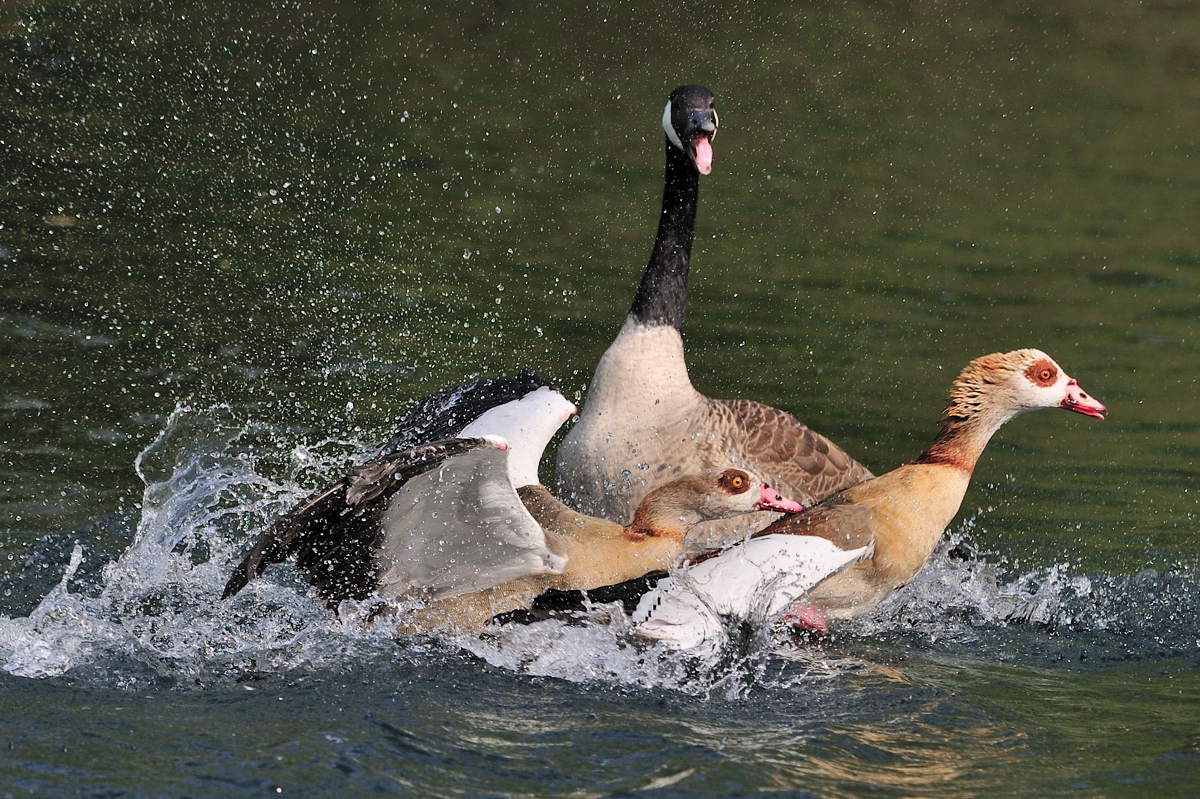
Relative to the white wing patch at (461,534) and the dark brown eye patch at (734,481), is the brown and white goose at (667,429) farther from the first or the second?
the white wing patch at (461,534)

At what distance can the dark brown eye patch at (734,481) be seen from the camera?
25.7 feet

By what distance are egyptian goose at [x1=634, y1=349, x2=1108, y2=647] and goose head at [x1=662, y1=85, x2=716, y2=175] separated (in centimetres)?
218

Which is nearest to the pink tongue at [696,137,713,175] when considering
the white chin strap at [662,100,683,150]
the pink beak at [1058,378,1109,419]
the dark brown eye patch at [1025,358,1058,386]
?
the white chin strap at [662,100,683,150]

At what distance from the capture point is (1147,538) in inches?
379

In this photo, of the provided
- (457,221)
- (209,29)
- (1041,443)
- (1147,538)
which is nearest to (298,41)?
(209,29)

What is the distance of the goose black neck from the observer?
909 centimetres

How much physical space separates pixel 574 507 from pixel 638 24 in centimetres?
1573

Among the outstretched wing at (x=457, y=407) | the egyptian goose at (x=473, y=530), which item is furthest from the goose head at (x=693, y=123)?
the egyptian goose at (x=473, y=530)

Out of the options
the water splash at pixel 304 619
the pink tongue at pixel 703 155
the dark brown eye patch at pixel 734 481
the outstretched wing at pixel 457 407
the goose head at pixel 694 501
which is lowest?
the water splash at pixel 304 619

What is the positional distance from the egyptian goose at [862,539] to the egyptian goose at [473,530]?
0.34 m

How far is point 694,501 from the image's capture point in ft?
25.7

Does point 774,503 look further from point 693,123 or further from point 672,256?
point 693,123

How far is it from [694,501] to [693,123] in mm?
2705

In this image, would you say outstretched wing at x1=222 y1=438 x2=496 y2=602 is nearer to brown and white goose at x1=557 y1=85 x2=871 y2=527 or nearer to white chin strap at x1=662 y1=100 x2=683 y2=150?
brown and white goose at x1=557 y1=85 x2=871 y2=527
